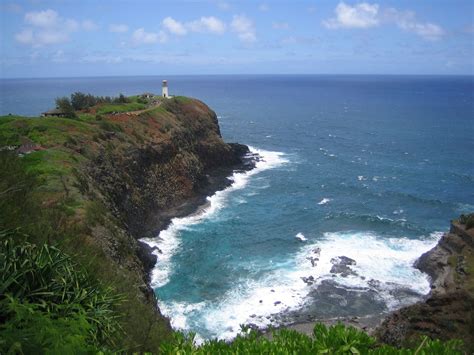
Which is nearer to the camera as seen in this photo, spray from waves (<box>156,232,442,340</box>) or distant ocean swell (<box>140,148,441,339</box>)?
spray from waves (<box>156,232,442,340</box>)

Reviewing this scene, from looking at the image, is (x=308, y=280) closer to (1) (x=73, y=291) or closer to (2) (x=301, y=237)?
(2) (x=301, y=237)

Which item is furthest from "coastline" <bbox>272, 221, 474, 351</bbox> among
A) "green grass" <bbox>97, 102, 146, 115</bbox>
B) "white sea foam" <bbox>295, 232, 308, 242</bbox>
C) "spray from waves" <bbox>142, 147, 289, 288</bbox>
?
"green grass" <bbox>97, 102, 146, 115</bbox>

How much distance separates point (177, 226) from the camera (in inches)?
1735

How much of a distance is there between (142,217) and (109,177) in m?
5.54


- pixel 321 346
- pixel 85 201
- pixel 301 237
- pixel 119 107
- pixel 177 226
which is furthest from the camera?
pixel 119 107

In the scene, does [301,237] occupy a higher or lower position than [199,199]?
lower

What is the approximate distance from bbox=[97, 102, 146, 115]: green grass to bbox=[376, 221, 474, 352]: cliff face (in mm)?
42933

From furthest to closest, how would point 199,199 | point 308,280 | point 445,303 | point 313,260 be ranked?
point 199,199 → point 313,260 → point 308,280 → point 445,303

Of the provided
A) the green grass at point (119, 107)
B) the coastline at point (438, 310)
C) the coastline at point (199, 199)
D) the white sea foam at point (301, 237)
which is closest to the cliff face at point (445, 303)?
the coastline at point (438, 310)

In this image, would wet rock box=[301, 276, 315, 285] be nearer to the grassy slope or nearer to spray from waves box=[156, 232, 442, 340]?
spray from waves box=[156, 232, 442, 340]

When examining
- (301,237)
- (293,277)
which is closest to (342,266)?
(293,277)

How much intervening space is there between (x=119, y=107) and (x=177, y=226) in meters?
25.1

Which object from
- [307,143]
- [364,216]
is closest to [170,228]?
[364,216]

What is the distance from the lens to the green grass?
57966 mm
